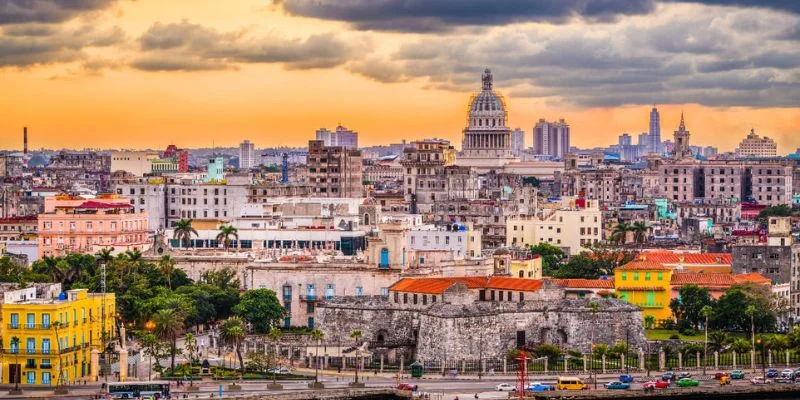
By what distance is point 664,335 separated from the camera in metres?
103

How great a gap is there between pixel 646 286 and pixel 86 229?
157ft

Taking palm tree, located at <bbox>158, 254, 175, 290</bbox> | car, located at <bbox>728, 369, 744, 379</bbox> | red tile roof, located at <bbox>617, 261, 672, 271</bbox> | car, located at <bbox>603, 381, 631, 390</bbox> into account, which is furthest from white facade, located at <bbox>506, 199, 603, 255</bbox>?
car, located at <bbox>603, 381, 631, 390</bbox>

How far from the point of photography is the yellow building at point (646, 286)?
360ft

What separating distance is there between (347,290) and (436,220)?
76172 millimetres

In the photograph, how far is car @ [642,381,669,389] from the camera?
83.3 metres

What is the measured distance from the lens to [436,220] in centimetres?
18175

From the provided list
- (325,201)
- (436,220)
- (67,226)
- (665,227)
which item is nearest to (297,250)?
(67,226)

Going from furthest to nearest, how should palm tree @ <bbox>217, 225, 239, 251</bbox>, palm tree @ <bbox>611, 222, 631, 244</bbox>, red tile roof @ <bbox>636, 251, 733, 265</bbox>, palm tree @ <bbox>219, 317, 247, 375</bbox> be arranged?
palm tree @ <bbox>611, 222, 631, 244</bbox>, palm tree @ <bbox>217, 225, 239, 251</bbox>, red tile roof @ <bbox>636, 251, 733, 265</bbox>, palm tree @ <bbox>219, 317, 247, 375</bbox>

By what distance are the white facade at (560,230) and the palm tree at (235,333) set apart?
231 ft

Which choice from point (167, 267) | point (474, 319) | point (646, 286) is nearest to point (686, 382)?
point (474, 319)

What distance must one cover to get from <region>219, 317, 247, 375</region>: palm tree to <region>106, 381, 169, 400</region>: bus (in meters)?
8.70

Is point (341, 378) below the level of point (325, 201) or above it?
below

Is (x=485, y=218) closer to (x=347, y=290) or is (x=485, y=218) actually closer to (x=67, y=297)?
(x=347, y=290)

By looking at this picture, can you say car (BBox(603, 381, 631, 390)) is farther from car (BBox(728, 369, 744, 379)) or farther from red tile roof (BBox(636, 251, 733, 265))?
red tile roof (BBox(636, 251, 733, 265))
